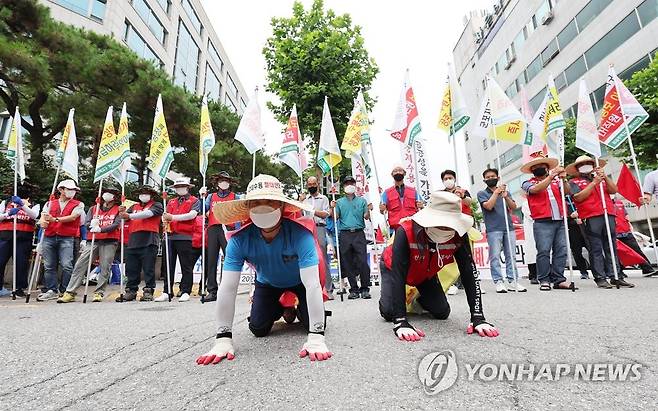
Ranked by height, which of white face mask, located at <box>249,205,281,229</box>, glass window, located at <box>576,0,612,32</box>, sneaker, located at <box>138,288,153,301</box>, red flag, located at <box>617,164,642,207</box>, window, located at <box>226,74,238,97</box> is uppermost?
window, located at <box>226,74,238,97</box>

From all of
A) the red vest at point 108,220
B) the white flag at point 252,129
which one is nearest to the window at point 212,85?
the white flag at point 252,129

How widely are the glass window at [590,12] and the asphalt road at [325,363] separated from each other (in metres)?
25.4

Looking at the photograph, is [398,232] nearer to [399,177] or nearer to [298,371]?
[298,371]

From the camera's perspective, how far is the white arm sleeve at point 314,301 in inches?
84.9

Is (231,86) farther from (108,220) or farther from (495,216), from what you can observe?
(495,216)

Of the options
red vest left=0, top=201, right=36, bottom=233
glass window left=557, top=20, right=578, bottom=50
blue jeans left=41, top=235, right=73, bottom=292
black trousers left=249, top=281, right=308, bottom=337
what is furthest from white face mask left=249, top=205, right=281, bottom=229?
glass window left=557, top=20, right=578, bottom=50

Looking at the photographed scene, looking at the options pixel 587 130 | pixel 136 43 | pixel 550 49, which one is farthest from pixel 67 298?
pixel 550 49

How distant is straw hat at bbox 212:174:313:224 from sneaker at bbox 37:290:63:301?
5497 millimetres

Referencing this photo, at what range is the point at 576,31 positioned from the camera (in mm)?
23297

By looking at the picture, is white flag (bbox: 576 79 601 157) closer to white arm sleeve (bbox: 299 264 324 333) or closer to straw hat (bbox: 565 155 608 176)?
straw hat (bbox: 565 155 608 176)

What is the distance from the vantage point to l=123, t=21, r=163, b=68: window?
19.9 m

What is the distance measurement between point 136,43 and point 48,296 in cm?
1926

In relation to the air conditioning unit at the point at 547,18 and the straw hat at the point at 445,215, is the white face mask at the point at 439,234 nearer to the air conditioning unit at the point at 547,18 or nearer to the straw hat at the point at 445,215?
the straw hat at the point at 445,215

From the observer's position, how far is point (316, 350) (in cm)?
204
